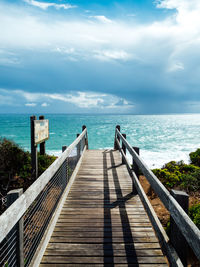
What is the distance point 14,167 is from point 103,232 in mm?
5815

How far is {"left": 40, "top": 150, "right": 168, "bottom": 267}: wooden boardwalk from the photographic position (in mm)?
2434

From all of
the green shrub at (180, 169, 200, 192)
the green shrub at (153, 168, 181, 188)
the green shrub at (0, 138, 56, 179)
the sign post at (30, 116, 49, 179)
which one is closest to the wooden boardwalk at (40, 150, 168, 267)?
the sign post at (30, 116, 49, 179)

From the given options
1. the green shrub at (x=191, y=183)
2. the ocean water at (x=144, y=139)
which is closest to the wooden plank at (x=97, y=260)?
the green shrub at (x=191, y=183)

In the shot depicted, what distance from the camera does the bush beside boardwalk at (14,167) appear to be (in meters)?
7.04

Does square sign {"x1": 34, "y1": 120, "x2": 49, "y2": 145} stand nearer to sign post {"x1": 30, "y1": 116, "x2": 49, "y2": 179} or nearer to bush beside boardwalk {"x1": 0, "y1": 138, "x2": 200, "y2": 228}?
sign post {"x1": 30, "y1": 116, "x2": 49, "y2": 179}

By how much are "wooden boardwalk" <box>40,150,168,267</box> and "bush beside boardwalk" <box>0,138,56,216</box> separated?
326cm

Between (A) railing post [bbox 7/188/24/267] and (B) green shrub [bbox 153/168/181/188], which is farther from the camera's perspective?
(B) green shrub [bbox 153/168/181/188]

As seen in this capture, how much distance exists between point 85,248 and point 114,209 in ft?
3.97

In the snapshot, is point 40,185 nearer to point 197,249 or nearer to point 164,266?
point 197,249

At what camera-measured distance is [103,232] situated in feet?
9.72

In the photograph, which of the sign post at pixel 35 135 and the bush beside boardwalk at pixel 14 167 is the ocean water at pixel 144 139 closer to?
the bush beside boardwalk at pixel 14 167

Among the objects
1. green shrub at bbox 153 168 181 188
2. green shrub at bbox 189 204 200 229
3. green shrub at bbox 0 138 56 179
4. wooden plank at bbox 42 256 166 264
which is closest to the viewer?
wooden plank at bbox 42 256 166 264

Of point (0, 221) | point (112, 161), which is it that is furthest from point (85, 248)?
point (112, 161)

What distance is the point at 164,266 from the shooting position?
233 centimetres
